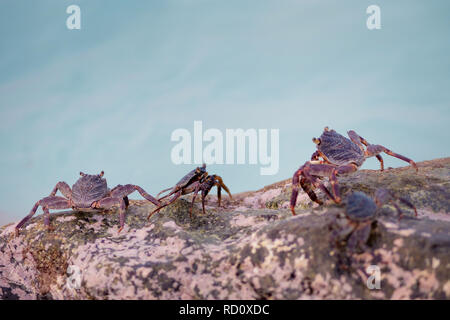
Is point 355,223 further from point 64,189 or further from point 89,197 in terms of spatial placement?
point 64,189

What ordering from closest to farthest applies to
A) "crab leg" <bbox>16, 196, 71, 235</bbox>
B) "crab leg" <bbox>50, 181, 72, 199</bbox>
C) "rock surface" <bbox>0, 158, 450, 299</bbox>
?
"rock surface" <bbox>0, 158, 450, 299</bbox> → "crab leg" <bbox>16, 196, 71, 235</bbox> → "crab leg" <bbox>50, 181, 72, 199</bbox>

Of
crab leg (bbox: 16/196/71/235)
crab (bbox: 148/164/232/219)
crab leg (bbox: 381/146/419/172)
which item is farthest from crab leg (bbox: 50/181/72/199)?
crab leg (bbox: 381/146/419/172)

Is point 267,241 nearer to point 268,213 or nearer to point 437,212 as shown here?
point 268,213

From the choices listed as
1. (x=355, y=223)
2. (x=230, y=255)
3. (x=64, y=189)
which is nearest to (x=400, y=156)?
(x=355, y=223)

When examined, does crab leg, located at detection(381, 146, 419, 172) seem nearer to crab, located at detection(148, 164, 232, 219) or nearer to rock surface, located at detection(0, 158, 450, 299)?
rock surface, located at detection(0, 158, 450, 299)

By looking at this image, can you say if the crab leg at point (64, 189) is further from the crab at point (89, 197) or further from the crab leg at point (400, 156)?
the crab leg at point (400, 156)

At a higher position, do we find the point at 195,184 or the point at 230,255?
the point at 195,184

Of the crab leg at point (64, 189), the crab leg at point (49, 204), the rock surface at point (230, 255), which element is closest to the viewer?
the rock surface at point (230, 255)

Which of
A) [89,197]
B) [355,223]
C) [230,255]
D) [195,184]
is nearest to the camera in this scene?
[355,223]

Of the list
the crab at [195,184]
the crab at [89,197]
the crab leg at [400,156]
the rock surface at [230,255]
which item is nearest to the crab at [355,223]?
the rock surface at [230,255]
